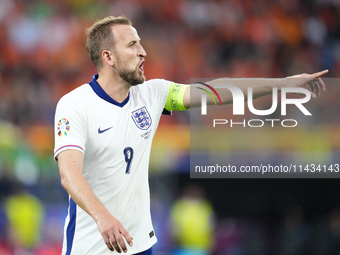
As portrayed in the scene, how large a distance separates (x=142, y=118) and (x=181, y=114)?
2504 mm

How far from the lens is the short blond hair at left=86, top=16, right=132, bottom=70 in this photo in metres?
2.56

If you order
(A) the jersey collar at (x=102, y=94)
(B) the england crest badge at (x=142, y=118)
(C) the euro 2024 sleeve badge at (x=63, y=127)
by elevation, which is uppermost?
(A) the jersey collar at (x=102, y=94)

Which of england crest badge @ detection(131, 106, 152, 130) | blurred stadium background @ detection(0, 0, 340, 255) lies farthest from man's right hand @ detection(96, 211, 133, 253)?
blurred stadium background @ detection(0, 0, 340, 255)

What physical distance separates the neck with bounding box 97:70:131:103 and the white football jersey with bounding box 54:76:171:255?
0.05m

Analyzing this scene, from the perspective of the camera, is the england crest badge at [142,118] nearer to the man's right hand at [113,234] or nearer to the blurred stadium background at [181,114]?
the man's right hand at [113,234]

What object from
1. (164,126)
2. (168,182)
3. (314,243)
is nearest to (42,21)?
(164,126)

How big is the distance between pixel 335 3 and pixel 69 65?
3.65m

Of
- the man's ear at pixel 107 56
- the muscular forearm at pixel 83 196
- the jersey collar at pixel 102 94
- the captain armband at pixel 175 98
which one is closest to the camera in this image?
the muscular forearm at pixel 83 196

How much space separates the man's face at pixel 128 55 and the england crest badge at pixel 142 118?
18cm

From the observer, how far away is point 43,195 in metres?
4.79

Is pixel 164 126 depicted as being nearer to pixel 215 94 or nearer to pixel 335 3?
pixel 215 94

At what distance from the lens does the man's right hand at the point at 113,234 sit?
5.40 ft

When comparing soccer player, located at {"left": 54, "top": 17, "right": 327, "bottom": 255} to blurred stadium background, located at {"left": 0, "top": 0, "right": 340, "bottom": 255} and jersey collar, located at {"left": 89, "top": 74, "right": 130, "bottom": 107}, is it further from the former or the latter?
blurred stadium background, located at {"left": 0, "top": 0, "right": 340, "bottom": 255}

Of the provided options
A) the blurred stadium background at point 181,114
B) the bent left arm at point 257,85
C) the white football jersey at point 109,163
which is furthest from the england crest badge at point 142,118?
the blurred stadium background at point 181,114
